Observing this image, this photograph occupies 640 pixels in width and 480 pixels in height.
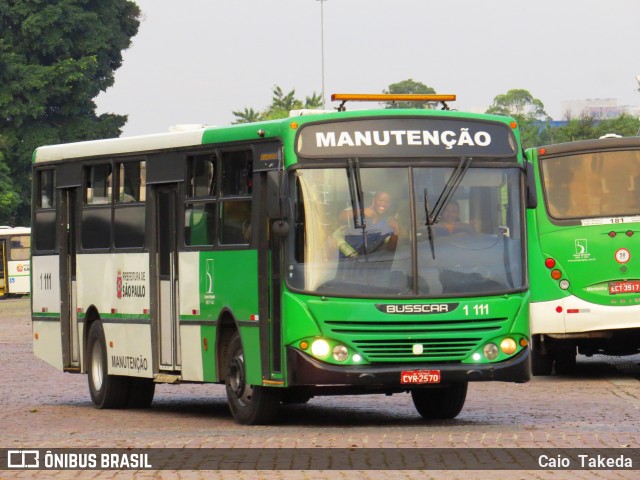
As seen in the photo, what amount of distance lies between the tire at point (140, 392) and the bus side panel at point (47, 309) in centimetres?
126

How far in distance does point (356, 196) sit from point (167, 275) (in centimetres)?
340

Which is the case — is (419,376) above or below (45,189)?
below

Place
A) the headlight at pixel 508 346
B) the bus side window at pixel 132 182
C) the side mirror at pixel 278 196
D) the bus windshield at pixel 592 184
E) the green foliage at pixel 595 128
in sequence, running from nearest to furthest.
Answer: the side mirror at pixel 278 196 → the headlight at pixel 508 346 → the bus side window at pixel 132 182 → the bus windshield at pixel 592 184 → the green foliage at pixel 595 128

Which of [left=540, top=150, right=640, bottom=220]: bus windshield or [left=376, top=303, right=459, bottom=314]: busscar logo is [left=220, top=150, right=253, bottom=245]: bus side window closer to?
[left=376, top=303, right=459, bottom=314]: busscar logo

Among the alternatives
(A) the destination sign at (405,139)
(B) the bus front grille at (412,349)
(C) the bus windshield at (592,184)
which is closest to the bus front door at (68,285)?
(A) the destination sign at (405,139)

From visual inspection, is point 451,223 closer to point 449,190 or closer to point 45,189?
point 449,190

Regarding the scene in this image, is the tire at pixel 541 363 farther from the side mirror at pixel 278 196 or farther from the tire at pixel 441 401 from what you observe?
the side mirror at pixel 278 196

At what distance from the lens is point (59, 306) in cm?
2114

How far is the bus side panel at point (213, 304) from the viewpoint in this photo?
16234mm

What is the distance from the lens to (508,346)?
623 inches

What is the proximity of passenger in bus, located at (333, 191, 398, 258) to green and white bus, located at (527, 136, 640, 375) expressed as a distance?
751 cm

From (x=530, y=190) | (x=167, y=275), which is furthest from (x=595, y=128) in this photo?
(x=530, y=190)

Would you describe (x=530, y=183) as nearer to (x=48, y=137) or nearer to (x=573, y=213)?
(x=573, y=213)

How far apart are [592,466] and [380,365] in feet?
11.9
